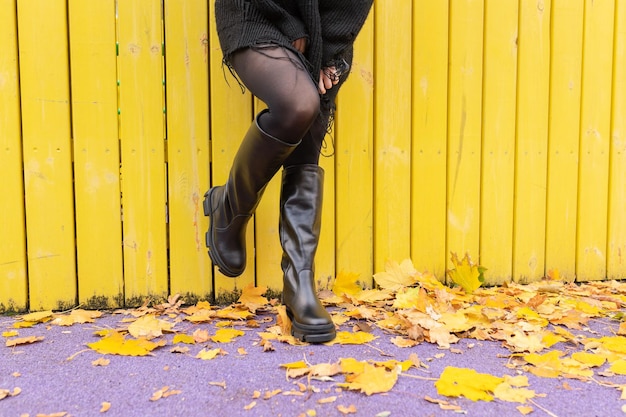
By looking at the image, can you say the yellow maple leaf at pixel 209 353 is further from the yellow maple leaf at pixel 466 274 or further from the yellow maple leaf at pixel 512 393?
the yellow maple leaf at pixel 466 274

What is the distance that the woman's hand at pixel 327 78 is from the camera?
4.54 ft

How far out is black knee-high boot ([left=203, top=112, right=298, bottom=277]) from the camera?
50.9 inches

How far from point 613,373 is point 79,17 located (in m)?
1.84

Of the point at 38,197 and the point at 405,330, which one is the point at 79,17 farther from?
the point at 405,330

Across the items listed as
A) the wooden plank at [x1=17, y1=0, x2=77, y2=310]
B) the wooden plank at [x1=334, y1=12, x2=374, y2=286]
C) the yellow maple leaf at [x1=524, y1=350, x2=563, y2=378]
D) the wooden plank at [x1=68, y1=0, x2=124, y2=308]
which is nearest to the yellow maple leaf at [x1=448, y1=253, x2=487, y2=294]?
the wooden plank at [x1=334, y1=12, x2=374, y2=286]

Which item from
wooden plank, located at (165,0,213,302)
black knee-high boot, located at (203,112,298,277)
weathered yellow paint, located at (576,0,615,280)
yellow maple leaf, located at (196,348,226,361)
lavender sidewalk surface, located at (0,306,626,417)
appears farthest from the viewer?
weathered yellow paint, located at (576,0,615,280)

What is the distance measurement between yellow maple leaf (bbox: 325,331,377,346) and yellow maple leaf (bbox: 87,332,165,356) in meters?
0.46

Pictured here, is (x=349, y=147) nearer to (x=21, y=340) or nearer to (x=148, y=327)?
(x=148, y=327)

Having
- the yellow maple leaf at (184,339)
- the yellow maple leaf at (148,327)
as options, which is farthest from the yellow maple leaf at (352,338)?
the yellow maple leaf at (148,327)

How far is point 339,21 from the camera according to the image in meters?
1.32

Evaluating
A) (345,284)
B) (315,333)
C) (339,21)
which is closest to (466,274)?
(345,284)

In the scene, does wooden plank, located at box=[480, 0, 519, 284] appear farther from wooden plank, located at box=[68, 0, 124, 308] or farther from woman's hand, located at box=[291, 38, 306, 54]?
wooden plank, located at box=[68, 0, 124, 308]

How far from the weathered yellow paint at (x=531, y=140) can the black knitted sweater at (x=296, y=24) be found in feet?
3.12

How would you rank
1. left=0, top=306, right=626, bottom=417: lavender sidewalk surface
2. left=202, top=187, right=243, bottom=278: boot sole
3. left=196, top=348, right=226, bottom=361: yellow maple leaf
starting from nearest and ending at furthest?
1. left=0, top=306, right=626, bottom=417: lavender sidewalk surface
2. left=196, top=348, right=226, bottom=361: yellow maple leaf
3. left=202, top=187, right=243, bottom=278: boot sole
